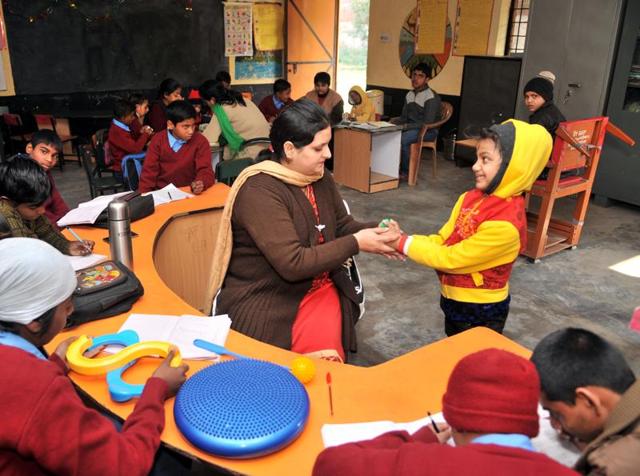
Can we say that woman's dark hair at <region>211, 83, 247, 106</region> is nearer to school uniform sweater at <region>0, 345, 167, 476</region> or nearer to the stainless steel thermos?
the stainless steel thermos

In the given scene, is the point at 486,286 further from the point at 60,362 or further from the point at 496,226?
the point at 60,362

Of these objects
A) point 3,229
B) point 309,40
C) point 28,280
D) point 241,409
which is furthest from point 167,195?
point 309,40

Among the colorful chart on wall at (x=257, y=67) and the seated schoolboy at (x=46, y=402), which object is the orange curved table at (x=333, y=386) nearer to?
the seated schoolboy at (x=46, y=402)

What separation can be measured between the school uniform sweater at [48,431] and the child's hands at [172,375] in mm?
229

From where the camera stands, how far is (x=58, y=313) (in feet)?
4.08

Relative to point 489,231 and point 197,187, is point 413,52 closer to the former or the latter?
point 197,187

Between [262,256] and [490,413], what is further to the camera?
[262,256]

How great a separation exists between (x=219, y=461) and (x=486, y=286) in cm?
135

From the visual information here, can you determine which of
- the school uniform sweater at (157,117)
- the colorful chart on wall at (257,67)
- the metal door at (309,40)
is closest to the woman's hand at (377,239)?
the school uniform sweater at (157,117)

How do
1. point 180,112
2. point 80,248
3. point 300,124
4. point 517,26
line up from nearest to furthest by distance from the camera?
point 300,124, point 80,248, point 180,112, point 517,26

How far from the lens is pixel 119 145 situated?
488 centimetres

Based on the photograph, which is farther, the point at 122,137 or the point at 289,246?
the point at 122,137

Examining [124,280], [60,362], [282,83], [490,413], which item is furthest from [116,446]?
[282,83]

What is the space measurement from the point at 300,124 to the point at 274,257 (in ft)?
1.62
